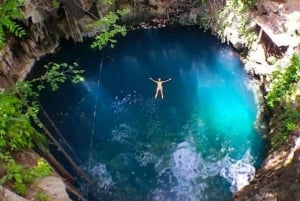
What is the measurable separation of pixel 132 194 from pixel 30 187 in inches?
125

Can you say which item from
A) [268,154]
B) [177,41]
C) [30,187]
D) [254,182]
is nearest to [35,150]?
[30,187]

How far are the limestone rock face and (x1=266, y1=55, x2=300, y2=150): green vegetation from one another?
6147 mm

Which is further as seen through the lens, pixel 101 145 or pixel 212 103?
pixel 212 103

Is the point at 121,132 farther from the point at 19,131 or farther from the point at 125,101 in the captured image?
the point at 19,131

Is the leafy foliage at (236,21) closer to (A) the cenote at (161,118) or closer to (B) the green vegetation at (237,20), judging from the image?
(B) the green vegetation at (237,20)

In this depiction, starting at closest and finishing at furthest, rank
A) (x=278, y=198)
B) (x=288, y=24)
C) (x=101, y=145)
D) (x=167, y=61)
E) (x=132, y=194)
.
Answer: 1. (x=278, y=198)
2. (x=132, y=194)
3. (x=101, y=145)
4. (x=288, y=24)
5. (x=167, y=61)

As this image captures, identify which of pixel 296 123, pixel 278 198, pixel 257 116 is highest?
pixel 278 198

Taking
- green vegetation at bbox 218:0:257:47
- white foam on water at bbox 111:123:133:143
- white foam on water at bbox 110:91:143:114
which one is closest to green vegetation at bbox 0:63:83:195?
white foam on water at bbox 111:123:133:143

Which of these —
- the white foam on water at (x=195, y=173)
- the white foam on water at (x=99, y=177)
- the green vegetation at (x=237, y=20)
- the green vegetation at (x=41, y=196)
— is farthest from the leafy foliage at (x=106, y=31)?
the green vegetation at (x=237, y=20)

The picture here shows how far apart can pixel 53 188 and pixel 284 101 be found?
7685mm

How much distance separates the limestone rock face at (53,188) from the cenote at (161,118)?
2058 millimetres

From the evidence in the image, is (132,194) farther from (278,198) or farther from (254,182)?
(278,198)

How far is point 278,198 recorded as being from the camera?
318 inches

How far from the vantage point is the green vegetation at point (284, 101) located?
11.8 metres
